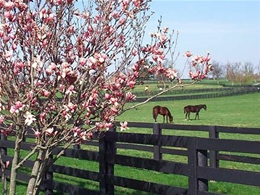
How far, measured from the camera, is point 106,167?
25.8 feet

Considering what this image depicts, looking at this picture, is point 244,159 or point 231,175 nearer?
point 231,175

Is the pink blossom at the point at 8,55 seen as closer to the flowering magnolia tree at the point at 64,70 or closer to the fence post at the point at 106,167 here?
the flowering magnolia tree at the point at 64,70

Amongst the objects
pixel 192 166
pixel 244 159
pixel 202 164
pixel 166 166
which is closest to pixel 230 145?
pixel 202 164

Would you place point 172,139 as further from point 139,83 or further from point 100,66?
point 100,66

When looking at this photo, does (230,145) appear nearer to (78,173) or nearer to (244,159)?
(78,173)

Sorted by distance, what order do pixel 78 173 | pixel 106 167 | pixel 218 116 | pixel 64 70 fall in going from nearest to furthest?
pixel 64 70 → pixel 106 167 → pixel 78 173 → pixel 218 116

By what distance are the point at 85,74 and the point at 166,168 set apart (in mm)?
1873

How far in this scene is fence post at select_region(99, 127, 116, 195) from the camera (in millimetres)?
7738

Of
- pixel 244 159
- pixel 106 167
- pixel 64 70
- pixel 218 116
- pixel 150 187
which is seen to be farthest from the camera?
pixel 218 116

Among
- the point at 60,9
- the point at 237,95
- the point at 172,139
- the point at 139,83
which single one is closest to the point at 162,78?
the point at 139,83

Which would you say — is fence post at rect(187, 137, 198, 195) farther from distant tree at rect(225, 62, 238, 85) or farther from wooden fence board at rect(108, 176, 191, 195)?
distant tree at rect(225, 62, 238, 85)

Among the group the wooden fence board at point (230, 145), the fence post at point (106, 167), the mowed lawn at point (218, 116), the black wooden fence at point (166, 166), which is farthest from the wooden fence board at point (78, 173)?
the mowed lawn at point (218, 116)

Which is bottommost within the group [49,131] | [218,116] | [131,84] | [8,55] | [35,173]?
[218,116]

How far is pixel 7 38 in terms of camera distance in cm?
564
